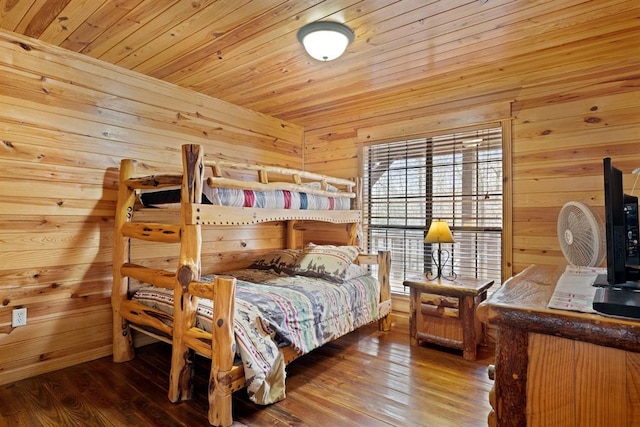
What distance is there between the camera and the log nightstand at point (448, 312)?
267 centimetres

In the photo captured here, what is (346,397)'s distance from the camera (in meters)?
2.11

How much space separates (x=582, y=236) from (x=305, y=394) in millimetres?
1786

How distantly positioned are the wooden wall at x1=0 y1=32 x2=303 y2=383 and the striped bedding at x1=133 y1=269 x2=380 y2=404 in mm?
504

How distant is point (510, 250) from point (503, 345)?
7.75 ft

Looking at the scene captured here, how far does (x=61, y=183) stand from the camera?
246cm

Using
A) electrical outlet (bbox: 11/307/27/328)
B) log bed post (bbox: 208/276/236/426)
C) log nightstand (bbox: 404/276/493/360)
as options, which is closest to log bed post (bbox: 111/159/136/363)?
electrical outlet (bbox: 11/307/27/328)

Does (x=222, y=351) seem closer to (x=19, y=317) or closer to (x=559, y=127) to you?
(x=19, y=317)

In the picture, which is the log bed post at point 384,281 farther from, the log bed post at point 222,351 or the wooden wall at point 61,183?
the wooden wall at point 61,183

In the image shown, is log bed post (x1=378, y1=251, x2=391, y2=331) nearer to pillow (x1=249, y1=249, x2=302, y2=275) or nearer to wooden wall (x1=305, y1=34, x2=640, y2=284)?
pillow (x1=249, y1=249, x2=302, y2=275)

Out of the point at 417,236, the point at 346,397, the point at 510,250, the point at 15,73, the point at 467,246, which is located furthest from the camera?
the point at 417,236

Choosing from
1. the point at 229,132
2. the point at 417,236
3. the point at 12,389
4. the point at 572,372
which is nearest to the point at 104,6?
the point at 229,132

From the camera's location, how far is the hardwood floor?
188 centimetres

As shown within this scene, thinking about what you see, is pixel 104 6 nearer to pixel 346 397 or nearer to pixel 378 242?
pixel 346 397

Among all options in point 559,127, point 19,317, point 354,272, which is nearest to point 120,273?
point 19,317
